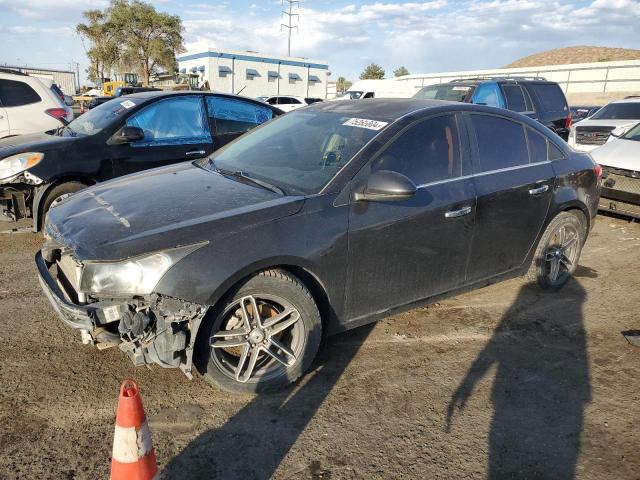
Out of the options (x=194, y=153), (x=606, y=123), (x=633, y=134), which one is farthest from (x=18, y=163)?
(x=606, y=123)

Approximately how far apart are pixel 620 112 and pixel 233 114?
9.83 metres

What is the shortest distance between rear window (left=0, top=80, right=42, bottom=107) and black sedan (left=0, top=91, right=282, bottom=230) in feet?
9.00

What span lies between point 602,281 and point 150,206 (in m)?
4.42

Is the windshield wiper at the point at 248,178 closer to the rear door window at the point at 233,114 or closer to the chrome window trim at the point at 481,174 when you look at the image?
the chrome window trim at the point at 481,174

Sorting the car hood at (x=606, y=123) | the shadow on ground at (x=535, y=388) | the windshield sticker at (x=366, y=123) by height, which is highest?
the car hood at (x=606, y=123)

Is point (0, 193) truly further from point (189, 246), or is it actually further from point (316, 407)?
point (316, 407)

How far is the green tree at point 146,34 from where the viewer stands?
51031 mm

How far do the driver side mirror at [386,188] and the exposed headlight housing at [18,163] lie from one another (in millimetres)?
3956

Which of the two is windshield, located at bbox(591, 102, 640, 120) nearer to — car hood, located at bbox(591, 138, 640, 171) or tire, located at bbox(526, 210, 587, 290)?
car hood, located at bbox(591, 138, 640, 171)

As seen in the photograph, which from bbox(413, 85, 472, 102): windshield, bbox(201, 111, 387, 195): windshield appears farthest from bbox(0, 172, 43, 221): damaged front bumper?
bbox(413, 85, 472, 102): windshield

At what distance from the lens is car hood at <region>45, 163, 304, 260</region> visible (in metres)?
2.60

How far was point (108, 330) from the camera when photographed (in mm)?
2633

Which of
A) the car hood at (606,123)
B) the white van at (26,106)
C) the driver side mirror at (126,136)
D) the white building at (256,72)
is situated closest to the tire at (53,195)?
the driver side mirror at (126,136)

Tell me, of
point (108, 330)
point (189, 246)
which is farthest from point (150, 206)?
point (108, 330)
